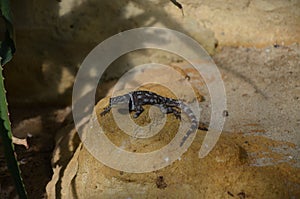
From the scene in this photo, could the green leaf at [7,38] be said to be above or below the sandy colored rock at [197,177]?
above

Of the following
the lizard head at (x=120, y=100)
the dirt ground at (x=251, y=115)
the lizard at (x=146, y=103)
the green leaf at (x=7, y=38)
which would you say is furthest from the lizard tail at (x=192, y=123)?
the green leaf at (x=7, y=38)

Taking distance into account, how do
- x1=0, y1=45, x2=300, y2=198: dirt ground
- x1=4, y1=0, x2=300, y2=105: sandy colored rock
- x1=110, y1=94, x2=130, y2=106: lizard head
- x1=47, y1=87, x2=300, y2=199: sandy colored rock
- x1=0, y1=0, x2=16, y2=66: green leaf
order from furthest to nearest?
1. x1=4, y1=0, x2=300, y2=105: sandy colored rock
2. x1=110, y1=94, x2=130, y2=106: lizard head
3. x1=0, y1=45, x2=300, y2=198: dirt ground
4. x1=0, y1=0, x2=16, y2=66: green leaf
5. x1=47, y1=87, x2=300, y2=199: sandy colored rock

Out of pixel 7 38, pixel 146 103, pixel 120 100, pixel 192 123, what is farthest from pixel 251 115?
pixel 7 38

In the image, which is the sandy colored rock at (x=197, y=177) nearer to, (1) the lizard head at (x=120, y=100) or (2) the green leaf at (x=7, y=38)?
(1) the lizard head at (x=120, y=100)

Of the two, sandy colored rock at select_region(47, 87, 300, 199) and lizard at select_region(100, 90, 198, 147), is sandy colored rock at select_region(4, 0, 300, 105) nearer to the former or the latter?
lizard at select_region(100, 90, 198, 147)

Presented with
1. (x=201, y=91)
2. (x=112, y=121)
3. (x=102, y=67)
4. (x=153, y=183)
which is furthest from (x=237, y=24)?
(x=153, y=183)

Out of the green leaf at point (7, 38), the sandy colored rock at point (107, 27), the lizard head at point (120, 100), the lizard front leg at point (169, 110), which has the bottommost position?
the sandy colored rock at point (107, 27)

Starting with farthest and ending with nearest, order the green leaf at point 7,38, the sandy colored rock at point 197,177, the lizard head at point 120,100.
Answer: the lizard head at point 120,100 → the green leaf at point 7,38 → the sandy colored rock at point 197,177

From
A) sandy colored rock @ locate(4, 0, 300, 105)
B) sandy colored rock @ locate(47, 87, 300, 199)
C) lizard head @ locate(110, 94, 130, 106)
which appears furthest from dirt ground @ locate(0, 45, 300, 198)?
lizard head @ locate(110, 94, 130, 106)
